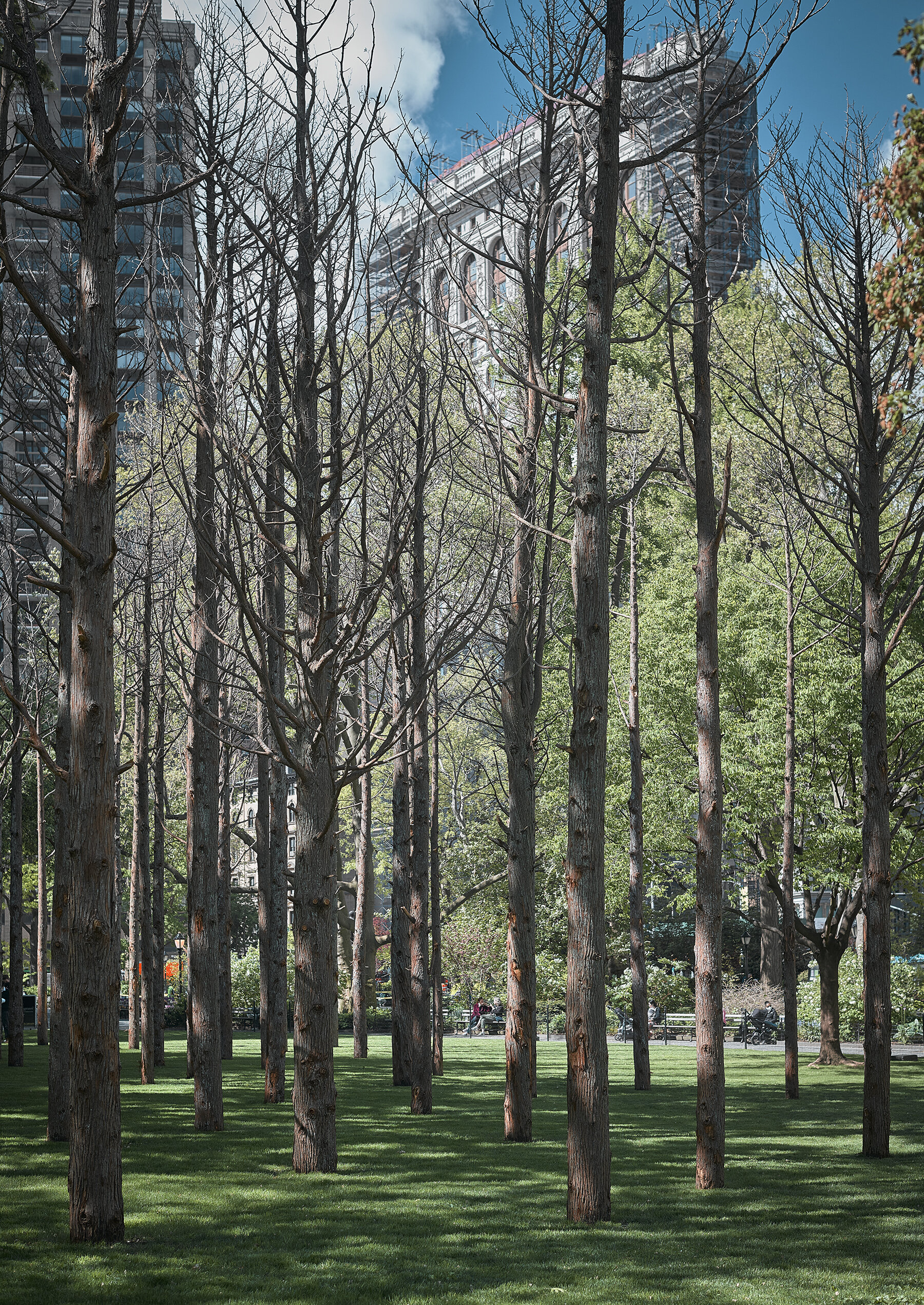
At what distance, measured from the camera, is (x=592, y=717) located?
8227 mm

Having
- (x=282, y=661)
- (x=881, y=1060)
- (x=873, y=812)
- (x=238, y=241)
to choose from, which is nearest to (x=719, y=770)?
(x=873, y=812)

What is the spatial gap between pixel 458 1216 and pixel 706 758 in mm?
4126

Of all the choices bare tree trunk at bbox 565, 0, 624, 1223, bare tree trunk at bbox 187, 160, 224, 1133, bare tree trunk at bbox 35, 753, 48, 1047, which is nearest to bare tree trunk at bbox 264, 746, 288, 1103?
bare tree trunk at bbox 187, 160, 224, 1133

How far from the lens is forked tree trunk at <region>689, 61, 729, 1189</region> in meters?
9.47

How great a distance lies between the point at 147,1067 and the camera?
18344 mm

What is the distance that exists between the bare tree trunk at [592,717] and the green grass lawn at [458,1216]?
73 cm

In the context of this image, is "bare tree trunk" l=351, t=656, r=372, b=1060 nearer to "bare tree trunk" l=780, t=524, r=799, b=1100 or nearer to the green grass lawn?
"bare tree trunk" l=780, t=524, r=799, b=1100

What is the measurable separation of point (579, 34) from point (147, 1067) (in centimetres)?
1552

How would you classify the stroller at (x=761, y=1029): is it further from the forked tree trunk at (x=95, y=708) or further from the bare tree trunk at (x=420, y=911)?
the forked tree trunk at (x=95, y=708)

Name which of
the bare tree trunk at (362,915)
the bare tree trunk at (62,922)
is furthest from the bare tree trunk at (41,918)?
the bare tree trunk at (62,922)

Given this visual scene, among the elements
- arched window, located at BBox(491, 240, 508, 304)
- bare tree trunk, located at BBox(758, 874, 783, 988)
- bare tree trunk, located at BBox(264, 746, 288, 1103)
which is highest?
arched window, located at BBox(491, 240, 508, 304)

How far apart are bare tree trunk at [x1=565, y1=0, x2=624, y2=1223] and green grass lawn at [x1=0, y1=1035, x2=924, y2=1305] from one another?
73 centimetres

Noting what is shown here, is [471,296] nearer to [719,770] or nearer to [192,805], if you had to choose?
[719,770]

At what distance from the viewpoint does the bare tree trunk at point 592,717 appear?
25.6 feet
